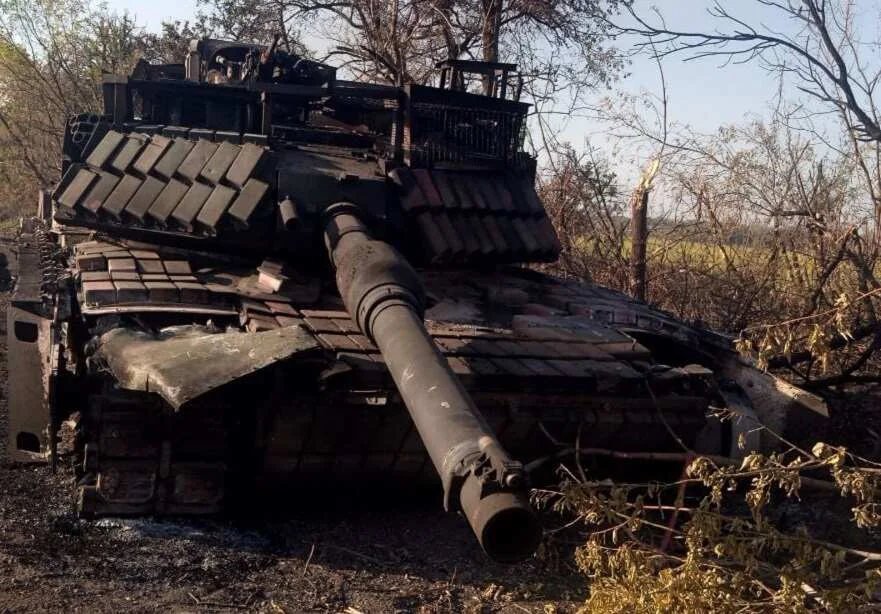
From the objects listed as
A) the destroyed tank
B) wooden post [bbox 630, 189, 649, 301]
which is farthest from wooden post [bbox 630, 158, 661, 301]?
the destroyed tank

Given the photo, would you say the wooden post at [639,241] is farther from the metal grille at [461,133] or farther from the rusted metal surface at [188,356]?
the rusted metal surface at [188,356]

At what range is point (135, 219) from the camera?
20.6 ft

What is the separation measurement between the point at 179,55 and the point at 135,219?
1259 cm

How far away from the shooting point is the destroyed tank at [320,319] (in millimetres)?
4547

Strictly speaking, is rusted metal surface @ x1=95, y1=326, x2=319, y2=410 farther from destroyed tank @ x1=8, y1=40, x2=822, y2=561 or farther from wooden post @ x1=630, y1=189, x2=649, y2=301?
wooden post @ x1=630, y1=189, x2=649, y2=301

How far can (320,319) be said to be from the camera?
5.39m

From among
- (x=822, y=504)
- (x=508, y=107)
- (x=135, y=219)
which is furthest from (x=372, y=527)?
(x=508, y=107)

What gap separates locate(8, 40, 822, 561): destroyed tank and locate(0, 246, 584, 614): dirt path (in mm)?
207

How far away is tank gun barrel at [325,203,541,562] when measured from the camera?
293 cm

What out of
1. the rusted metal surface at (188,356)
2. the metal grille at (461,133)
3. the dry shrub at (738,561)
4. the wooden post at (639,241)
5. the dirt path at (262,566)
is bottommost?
the dirt path at (262,566)

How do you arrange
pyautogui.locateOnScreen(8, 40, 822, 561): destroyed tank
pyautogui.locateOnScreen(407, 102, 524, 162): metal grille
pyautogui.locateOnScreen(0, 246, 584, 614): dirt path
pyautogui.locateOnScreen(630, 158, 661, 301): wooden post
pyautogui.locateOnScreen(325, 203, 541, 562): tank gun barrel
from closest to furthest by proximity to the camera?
pyautogui.locateOnScreen(325, 203, 541, 562): tank gun barrel < pyautogui.locateOnScreen(0, 246, 584, 614): dirt path < pyautogui.locateOnScreen(8, 40, 822, 561): destroyed tank < pyautogui.locateOnScreen(407, 102, 524, 162): metal grille < pyautogui.locateOnScreen(630, 158, 661, 301): wooden post

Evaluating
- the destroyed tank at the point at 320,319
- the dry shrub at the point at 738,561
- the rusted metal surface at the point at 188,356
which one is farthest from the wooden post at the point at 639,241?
the dry shrub at the point at 738,561

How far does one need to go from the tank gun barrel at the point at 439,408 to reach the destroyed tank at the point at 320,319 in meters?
0.01

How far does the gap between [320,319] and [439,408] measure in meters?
2.11
